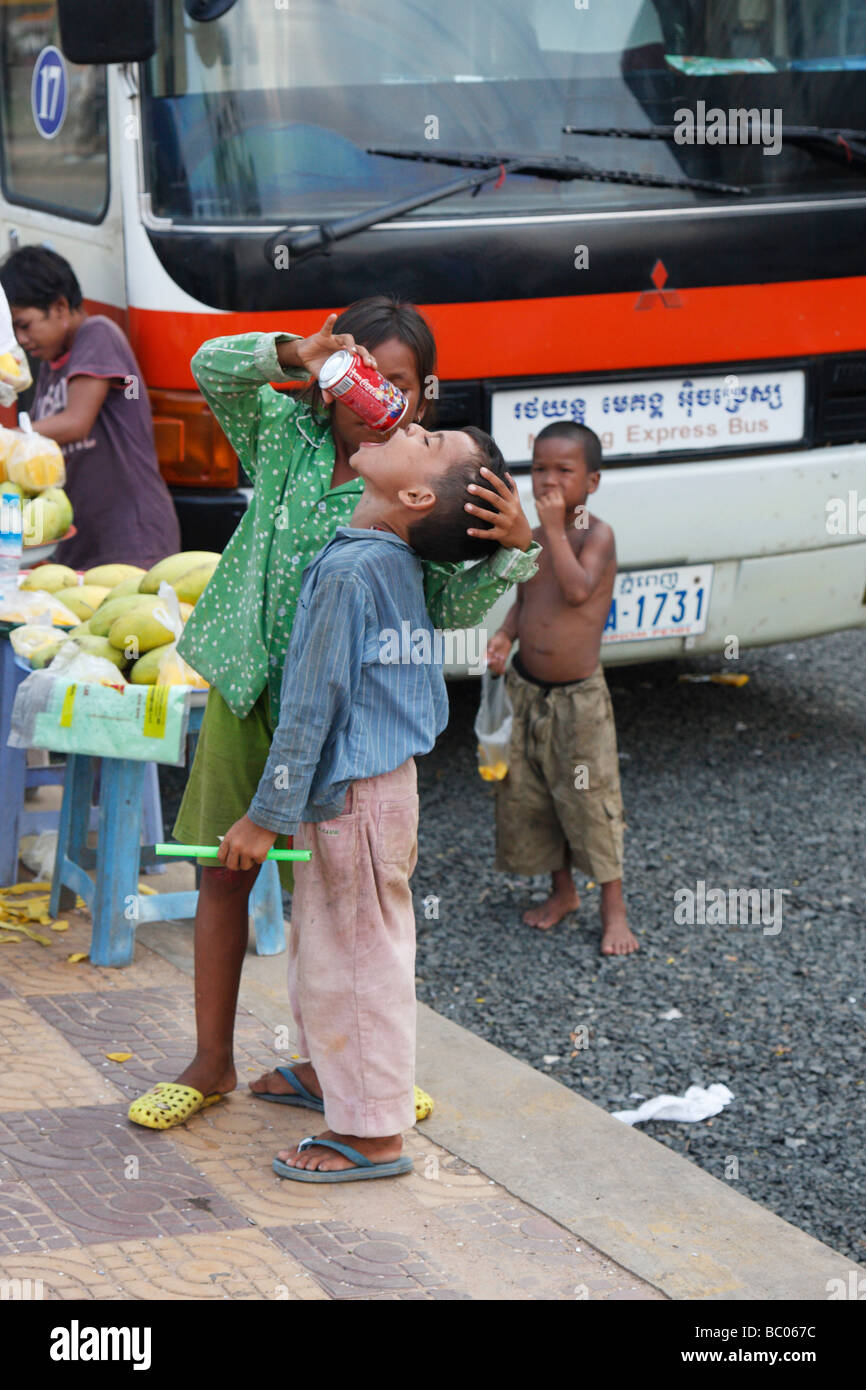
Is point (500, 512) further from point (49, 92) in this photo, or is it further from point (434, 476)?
point (49, 92)

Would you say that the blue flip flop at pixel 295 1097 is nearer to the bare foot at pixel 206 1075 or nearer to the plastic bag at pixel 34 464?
the bare foot at pixel 206 1075

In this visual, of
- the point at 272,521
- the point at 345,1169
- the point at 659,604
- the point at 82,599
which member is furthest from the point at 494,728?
the point at 345,1169

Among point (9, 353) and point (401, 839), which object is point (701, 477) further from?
point (401, 839)

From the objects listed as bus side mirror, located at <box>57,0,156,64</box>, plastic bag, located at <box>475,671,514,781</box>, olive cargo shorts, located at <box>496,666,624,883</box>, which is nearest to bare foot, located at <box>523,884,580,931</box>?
olive cargo shorts, located at <box>496,666,624,883</box>

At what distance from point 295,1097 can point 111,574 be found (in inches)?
77.7

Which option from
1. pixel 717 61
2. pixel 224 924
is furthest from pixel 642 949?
pixel 717 61

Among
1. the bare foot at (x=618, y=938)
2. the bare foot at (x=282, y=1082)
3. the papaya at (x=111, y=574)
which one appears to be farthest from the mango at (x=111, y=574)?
the bare foot at (x=282, y=1082)

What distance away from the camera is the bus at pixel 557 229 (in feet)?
16.6

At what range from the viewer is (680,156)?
212 inches

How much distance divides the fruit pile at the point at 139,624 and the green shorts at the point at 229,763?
2.62 feet

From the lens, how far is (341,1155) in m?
3.25

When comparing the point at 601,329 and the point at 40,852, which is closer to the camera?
the point at 40,852

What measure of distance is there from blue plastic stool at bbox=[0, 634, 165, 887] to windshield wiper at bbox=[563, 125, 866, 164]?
2.42 metres

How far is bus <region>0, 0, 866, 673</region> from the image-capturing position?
506 cm
